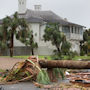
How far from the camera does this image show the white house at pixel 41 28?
48.6m

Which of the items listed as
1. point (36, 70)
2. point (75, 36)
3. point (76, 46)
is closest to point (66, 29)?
point (75, 36)

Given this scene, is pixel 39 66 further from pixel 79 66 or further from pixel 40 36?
pixel 40 36

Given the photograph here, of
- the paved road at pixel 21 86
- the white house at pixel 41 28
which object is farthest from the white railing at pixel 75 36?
the paved road at pixel 21 86

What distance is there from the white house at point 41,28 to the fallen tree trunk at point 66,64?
114 ft

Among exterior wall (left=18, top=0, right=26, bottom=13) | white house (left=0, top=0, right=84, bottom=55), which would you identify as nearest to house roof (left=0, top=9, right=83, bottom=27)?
white house (left=0, top=0, right=84, bottom=55)

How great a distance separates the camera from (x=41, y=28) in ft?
165

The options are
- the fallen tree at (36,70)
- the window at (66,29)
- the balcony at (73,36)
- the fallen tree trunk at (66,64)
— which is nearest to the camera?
the fallen tree trunk at (66,64)

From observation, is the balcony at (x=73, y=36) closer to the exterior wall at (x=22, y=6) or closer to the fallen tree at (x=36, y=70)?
the exterior wall at (x=22, y=6)

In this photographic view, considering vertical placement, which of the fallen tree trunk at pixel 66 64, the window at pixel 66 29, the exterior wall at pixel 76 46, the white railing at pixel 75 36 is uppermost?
the window at pixel 66 29

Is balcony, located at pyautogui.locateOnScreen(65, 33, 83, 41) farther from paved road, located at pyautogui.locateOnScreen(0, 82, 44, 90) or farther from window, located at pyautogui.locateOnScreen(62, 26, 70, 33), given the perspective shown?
paved road, located at pyautogui.locateOnScreen(0, 82, 44, 90)

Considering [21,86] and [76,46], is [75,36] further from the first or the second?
[21,86]

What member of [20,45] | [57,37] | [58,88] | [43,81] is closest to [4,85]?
[43,81]

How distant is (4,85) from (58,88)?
9.23ft

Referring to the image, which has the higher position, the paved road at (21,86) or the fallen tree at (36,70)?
the fallen tree at (36,70)
